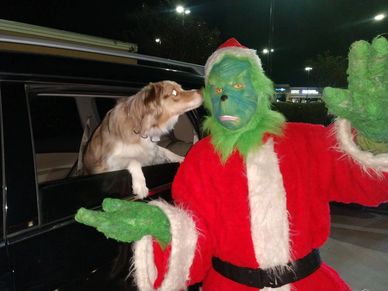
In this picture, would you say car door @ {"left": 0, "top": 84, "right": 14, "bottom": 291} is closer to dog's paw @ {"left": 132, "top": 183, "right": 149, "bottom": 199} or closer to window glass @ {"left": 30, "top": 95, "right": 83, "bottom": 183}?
dog's paw @ {"left": 132, "top": 183, "right": 149, "bottom": 199}

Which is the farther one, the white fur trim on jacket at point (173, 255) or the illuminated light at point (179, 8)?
the illuminated light at point (179, 8)

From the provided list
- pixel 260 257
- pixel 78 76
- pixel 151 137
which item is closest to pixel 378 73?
pixel 260 257

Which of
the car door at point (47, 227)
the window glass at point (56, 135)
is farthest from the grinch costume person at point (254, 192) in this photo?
the window glass at point (56, 135)

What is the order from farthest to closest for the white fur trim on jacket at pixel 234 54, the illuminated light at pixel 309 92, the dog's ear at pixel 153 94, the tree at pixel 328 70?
1. the illuminated light at pixel 309 92
2. the tree at pixel 328 70
3. the dog's ear at pixel 153 94
4. the white fur trim on jacket at pixel 234 54

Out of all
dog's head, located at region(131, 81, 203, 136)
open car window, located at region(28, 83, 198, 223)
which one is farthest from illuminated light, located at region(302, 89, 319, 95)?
dog's head, located at region(131, 81, 203, 136)

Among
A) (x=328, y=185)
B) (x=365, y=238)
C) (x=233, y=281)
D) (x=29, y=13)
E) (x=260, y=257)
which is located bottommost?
(x=365, y=238)

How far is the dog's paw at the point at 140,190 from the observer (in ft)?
6.95

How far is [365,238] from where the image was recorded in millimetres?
4719

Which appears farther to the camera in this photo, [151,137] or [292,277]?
[151,137]

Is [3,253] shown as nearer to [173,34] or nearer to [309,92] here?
[173,34]

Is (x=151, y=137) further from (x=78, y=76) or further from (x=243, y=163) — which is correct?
(x=243, y=163)

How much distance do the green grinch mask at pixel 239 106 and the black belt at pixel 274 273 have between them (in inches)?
18.2

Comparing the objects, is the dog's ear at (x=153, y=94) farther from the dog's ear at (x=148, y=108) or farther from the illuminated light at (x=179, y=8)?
the illuminated light at (x=179, y=8)

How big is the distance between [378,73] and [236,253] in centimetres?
85
